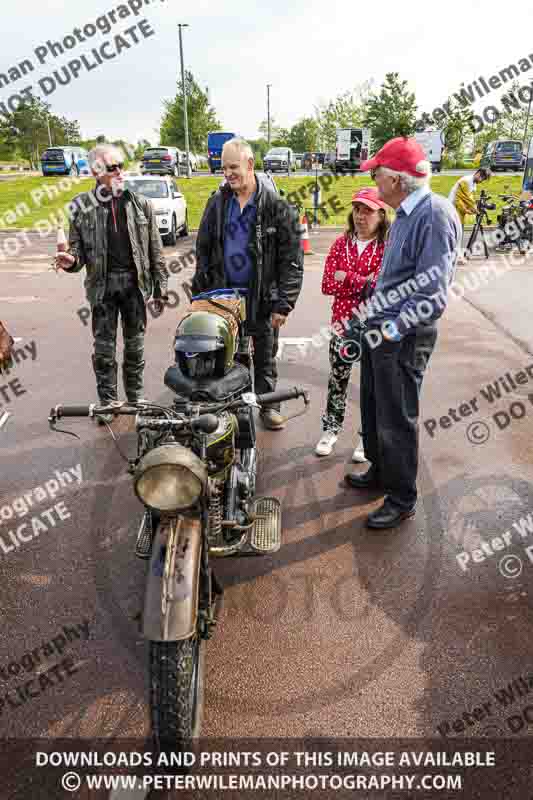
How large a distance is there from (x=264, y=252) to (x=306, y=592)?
265cm

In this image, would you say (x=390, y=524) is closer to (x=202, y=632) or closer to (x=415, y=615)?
(x=415, y=615)

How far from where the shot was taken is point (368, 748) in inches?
91.7

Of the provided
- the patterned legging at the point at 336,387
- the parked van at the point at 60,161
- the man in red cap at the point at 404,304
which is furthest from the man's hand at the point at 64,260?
the parked van at the point at 60,161

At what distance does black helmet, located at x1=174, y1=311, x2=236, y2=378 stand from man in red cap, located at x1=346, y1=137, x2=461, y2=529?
3.18 ft

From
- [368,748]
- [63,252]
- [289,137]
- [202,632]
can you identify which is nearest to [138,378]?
[63,252]

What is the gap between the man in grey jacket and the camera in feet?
14.9

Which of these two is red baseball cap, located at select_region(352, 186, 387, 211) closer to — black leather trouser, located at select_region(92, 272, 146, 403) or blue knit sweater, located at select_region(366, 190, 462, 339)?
blue knit sweater, located at select_region(366, 190, 462, 339)

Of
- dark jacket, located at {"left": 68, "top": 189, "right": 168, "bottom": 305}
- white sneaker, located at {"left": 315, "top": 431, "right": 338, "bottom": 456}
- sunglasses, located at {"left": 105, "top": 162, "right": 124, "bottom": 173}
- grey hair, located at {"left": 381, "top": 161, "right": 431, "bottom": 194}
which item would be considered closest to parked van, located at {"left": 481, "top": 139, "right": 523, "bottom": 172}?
dark jacket, located at {"left": 68, "top": 189, "right": 168, "bottom": 305}

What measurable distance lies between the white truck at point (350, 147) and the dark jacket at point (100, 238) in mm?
33558

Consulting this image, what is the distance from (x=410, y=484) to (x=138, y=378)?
108 inches

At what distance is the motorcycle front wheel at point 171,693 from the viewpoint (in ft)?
6.95

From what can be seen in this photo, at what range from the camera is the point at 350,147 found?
36.1m

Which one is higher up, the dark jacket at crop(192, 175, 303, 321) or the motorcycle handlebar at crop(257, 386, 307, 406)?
the dark jacket at crop(192, 175, 303, 321)

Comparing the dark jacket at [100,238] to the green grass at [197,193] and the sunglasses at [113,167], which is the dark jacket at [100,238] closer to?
the sunglasses at [113,167]
